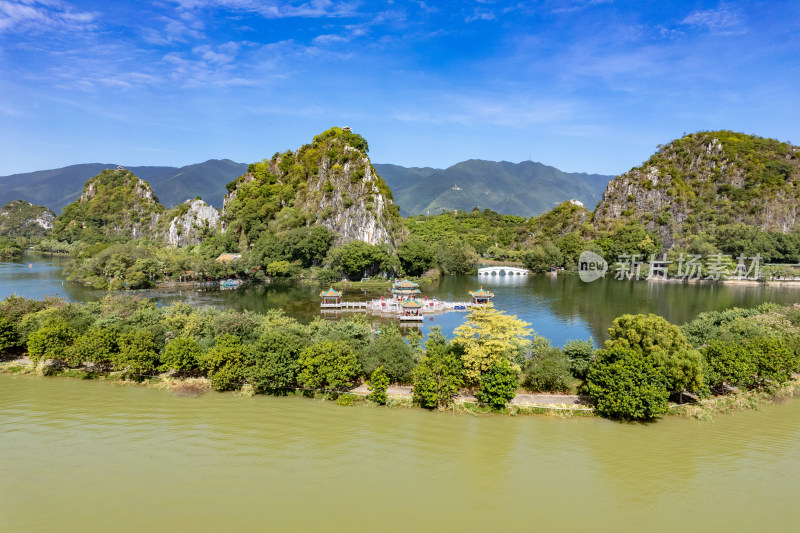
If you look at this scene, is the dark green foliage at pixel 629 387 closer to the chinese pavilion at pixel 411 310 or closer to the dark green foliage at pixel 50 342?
the chinese pavilion at pixel 411 310

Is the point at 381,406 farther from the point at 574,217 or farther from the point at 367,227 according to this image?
the point at 574,217

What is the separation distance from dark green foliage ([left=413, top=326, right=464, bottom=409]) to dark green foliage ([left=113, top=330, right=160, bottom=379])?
12.8 meters

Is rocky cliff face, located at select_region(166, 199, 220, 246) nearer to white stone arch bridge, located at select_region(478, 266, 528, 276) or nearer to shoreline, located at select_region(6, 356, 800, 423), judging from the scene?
white stone arch bridge, located at select_region(478, 266, 528, 276)

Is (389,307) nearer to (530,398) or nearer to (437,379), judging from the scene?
(437,379)

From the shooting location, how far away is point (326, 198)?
230 ft

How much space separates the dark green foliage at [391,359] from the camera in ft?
65.1

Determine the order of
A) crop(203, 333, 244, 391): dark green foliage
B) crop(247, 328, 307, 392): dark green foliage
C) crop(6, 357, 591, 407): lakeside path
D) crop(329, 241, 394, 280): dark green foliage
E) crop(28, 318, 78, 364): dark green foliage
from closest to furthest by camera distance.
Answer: crop(6, 357, 591, 407): lakeside path
crop(247, 328, 307, 392): dark green foliage
crop(203, 333, 244, 391): dark green foliage
crop(28, 318, 78, 364): dark green foliage
crop(329, 241, 394, 280): dark green foliage

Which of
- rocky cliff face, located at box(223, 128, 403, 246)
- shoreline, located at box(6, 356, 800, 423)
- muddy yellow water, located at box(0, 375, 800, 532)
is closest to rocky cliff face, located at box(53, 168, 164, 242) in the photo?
rocky cliff face, located at box(223, 128, 403, 246)

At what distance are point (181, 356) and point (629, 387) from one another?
19.4 metres

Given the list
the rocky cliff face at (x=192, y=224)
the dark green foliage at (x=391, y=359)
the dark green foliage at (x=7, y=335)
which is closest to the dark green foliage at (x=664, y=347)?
the dark green foliage at (x=391, y=359)

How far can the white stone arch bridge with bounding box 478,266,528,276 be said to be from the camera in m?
69.6

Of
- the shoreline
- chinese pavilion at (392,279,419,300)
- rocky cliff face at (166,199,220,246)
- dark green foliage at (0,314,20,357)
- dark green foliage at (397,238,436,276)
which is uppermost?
rocky cliff face at (166,199,220,246)

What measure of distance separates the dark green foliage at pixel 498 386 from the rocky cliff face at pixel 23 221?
144 m

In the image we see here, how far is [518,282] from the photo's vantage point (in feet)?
199
